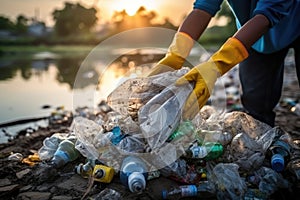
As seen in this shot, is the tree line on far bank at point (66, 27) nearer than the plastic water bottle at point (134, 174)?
No

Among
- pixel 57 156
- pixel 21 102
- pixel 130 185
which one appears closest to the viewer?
pixel 130 185

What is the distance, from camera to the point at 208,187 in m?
2.14

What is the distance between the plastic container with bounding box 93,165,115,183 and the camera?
219 cm

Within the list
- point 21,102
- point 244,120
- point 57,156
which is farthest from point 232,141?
point 21,102

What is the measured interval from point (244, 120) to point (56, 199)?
1531mm

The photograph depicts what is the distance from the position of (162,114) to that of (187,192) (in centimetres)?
51

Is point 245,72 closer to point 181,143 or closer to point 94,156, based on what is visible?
point 181,143

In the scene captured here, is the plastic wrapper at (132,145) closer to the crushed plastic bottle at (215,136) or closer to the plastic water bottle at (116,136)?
the plastic water bottle at (116,136)

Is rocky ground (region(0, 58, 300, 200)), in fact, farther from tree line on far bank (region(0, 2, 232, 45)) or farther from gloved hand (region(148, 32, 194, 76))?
tree line on far bank (region(0, 2, 232, 45))

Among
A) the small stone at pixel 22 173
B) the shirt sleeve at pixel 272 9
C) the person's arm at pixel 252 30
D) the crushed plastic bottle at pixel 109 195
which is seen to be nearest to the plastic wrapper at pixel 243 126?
the person's arm at pixel 252 30

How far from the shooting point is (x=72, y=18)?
4228cm

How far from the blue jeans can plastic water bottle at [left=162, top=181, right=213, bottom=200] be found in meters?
1.41

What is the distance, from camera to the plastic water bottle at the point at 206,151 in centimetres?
228

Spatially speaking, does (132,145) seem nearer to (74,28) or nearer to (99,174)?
(99,174)
